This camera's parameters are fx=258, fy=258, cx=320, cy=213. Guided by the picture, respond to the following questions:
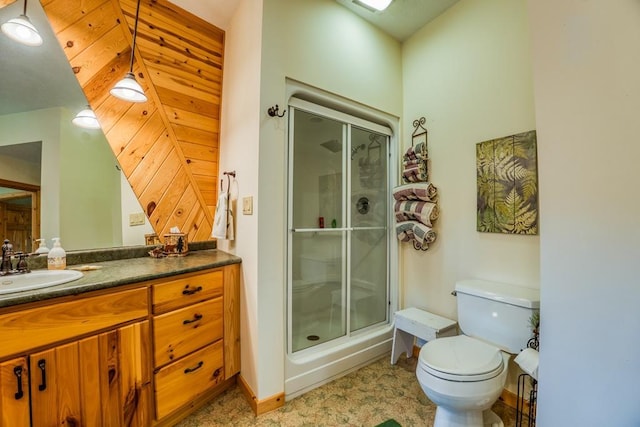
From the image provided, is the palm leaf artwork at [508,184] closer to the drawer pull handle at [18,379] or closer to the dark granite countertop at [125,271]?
the dark granite countertop at [125,271]

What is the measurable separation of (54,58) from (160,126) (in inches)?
24.9

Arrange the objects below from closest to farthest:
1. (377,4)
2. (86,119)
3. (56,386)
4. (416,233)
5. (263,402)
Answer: (56,386) < (263,402) < (86,119) < (377,4) < (416,233)

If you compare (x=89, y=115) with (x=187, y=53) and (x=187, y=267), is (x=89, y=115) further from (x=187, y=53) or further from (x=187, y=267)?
(x=187, y=267)

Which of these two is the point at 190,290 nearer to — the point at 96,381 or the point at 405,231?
the point at 96,381

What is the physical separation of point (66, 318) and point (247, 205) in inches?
38.8

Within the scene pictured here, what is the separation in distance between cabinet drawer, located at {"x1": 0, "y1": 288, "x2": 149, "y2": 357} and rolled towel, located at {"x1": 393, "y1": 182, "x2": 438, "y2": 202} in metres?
1.88

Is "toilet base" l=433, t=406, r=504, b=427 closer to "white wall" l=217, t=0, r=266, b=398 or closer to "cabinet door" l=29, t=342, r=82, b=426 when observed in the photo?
"white wall" l=217, t=0, r=266, b=398

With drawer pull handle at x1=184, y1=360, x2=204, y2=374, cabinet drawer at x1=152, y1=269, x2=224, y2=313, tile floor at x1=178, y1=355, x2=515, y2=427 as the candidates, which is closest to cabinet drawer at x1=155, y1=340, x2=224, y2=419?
drawer pull handle at x1=184, y1=360, x2=204, y2=374

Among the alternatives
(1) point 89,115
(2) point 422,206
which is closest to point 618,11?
(2) point 422,206

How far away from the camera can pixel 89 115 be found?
170 centimetres

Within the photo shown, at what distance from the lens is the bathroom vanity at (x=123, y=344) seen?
1.01 metres

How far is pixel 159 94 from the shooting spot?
1946 millimetres

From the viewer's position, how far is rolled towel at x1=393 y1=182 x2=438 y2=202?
200 centimetres

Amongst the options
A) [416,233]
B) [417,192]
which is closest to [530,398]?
[416,233]
